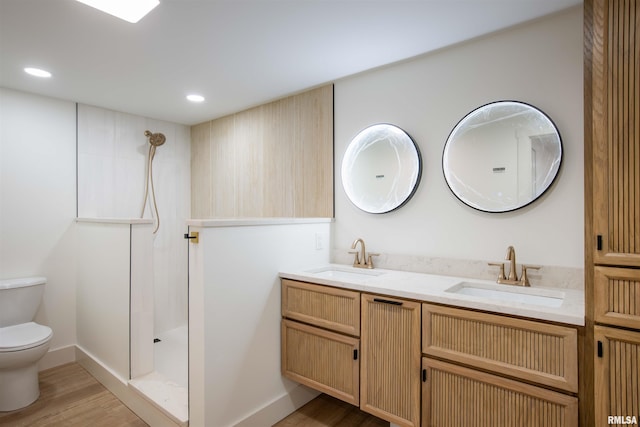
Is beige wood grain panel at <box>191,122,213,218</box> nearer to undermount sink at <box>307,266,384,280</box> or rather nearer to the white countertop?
undermount sink at <box>307,266,384,280</box>

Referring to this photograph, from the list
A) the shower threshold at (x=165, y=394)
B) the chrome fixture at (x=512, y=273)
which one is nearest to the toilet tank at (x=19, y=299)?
the shower threshold at (x=165, y=394)

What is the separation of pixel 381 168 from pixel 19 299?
2.97 metres

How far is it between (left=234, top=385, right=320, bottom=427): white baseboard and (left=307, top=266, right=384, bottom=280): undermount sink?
2.59ft

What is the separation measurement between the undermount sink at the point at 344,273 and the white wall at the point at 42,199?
2350 mm

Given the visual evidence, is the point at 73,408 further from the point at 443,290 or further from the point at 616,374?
the point at 616,374

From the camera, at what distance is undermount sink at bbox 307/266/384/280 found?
7.54 ft

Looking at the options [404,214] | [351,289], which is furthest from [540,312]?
[404,214]

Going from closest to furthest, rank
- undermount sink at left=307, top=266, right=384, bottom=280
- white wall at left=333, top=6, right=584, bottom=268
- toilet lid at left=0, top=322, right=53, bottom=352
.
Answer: white wall at left=333, top=6, right=584, bottom=268 < toilet lid at left=0, top=322, right=53, bottom=352 < undermount sink at left=307, top=266, right=384, bottom=280

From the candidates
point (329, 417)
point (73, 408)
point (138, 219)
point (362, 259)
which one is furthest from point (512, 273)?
point (73, 408)

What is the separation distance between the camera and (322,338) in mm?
1988

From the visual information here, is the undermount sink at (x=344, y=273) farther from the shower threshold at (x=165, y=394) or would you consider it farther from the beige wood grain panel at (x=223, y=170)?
the beige wood grain panel at (x=223, y=170)

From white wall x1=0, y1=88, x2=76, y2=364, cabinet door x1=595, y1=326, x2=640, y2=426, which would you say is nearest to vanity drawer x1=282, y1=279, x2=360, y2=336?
cabinet door x1=595, y1=326, x2=640, y2=426

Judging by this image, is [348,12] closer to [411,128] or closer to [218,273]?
[411,128]

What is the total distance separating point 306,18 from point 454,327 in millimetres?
1713
